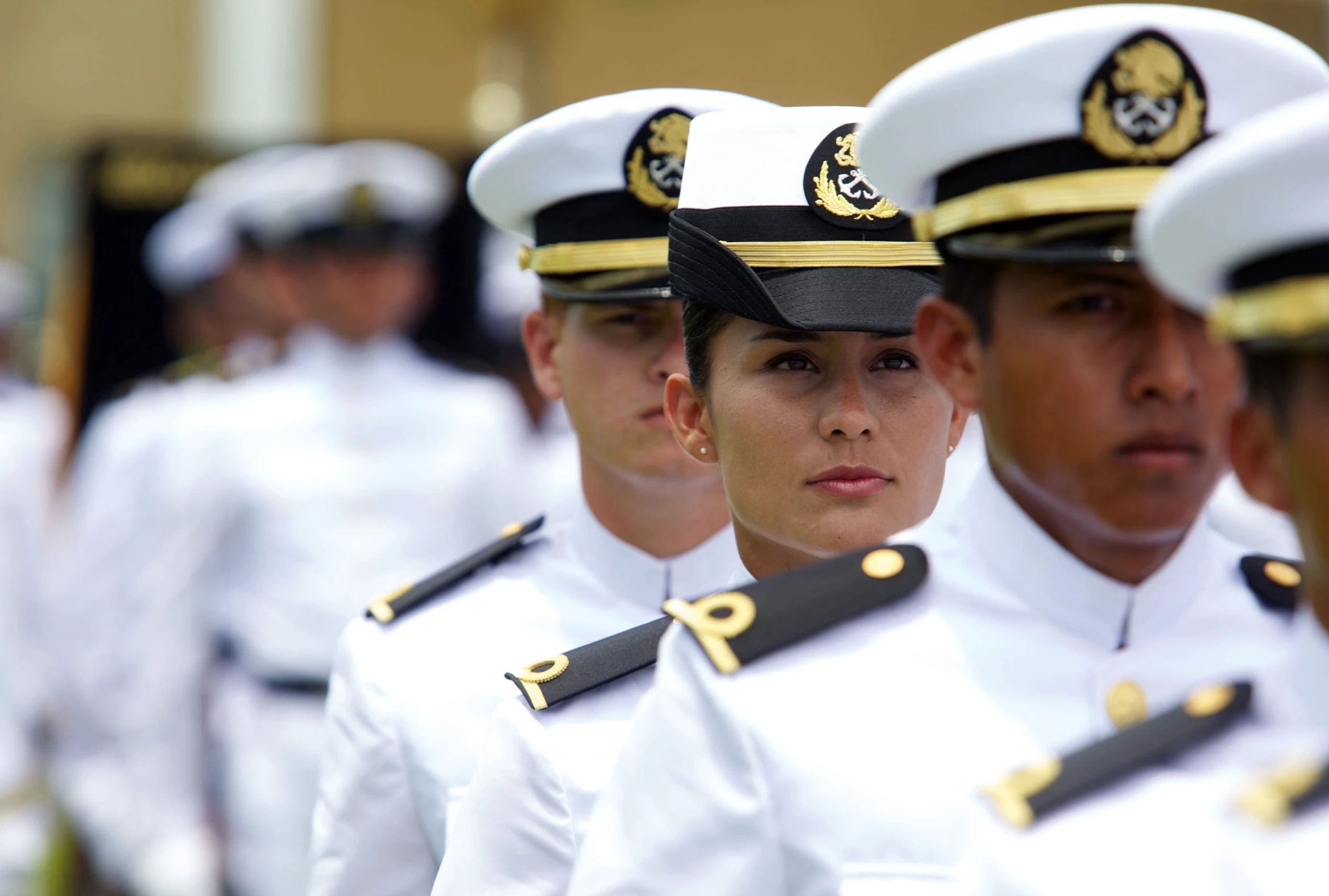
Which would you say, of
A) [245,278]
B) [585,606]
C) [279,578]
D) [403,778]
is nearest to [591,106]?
[585,606]

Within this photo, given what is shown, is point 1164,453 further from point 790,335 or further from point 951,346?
point 790,335

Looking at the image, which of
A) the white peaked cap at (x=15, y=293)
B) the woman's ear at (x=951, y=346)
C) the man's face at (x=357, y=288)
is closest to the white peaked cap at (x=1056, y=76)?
the woman's ear at (x=951, y=346)

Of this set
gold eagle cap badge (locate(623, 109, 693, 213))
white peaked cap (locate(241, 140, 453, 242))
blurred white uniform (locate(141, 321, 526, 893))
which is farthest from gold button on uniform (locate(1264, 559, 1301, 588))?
white peaked cap (locate(241, 140, 453, 242))

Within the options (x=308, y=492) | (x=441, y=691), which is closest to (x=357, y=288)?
(x=308, y=492)

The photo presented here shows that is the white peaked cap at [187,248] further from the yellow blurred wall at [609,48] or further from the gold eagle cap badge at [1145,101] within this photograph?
the gold eagle cap badge at [1145,101]

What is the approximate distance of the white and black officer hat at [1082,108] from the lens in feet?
5.59

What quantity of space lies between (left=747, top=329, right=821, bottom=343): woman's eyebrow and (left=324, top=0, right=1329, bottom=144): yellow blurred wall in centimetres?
1130

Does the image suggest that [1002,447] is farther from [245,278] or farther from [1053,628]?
[245,278]

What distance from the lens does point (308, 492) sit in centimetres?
645

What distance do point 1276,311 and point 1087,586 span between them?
0.42m

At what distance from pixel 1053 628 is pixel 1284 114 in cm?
55

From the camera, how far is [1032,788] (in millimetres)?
1601

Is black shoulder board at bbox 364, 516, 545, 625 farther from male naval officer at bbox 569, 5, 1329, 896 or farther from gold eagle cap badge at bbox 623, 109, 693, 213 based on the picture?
male naval officer at bbox 569, 5, 1329, 896

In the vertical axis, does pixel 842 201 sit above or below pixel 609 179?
above
